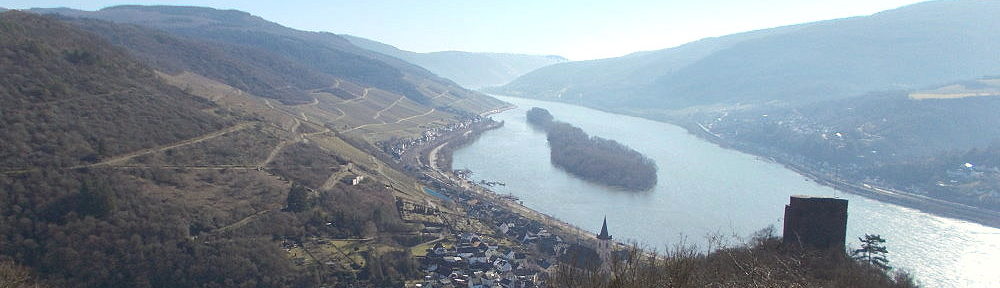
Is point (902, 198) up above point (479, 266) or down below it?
below

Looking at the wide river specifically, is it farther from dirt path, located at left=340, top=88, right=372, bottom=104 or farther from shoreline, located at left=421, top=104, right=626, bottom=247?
dirt path, located at left=340, top=88, right=372, bottom=104

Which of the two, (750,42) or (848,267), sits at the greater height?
(750,42)

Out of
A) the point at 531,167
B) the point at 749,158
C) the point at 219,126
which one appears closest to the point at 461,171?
the point at 531,167

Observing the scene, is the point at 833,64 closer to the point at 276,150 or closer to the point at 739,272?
the point at 276,150

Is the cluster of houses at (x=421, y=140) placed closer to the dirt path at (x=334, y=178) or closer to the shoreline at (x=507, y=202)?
the shoreline at (x=507, y=202)

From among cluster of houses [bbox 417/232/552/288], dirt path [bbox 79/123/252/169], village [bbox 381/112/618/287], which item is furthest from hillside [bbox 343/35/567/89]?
cluster of houses [bbox 417/232/552/288]

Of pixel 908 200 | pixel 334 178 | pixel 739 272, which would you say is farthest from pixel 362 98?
pixel 739 272

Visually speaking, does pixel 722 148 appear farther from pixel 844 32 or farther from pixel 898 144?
pixel 844 32
